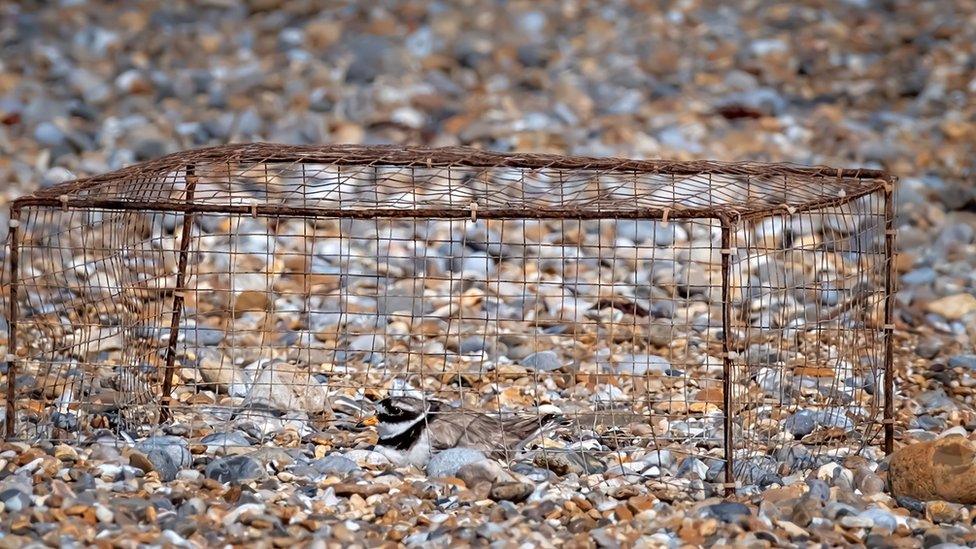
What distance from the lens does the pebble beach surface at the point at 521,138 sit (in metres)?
4.30

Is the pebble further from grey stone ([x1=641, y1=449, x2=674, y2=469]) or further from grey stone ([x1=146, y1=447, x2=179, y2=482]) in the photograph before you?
grey stone ([x1=146, y1=447, x2=179, y2=482])

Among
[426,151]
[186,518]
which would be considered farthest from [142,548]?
[426,151]

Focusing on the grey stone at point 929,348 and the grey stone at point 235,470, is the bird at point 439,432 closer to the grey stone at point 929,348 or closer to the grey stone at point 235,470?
the grey stone at point 235,470

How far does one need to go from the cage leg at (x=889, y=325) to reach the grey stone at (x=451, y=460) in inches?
64.4

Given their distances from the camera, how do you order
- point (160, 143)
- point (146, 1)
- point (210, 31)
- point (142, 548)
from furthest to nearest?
point (146, 1) → point (210, 31) → point (160, 143) → point (142, 548)

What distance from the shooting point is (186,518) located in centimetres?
419

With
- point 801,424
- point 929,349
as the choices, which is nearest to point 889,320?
point 801,424

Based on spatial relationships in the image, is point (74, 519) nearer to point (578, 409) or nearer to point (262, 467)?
point (262, 467)

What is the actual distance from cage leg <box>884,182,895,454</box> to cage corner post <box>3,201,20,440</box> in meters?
3.33

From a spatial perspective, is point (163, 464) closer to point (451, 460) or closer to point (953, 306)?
point (451, 460)

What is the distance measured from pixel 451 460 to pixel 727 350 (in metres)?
1.13

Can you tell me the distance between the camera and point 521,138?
9766mm

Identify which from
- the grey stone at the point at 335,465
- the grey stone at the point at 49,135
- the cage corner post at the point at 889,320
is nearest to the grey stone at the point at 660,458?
the cage corner post at the point at 889,320

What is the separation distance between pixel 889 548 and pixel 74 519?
2.68 meters
